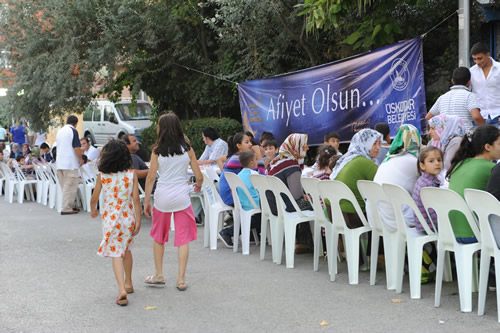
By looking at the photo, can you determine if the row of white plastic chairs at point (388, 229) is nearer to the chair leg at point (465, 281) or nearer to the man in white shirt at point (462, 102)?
the chair leg at point (465, 281)

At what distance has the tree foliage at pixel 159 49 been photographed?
14484 millimetres

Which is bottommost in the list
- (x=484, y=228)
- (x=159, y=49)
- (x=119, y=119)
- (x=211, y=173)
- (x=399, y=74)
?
(x=484, y=228)

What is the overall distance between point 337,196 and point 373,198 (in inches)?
17.6

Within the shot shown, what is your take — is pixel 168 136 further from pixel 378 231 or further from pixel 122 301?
pixel 378 231

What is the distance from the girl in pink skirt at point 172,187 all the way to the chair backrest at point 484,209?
262 cm

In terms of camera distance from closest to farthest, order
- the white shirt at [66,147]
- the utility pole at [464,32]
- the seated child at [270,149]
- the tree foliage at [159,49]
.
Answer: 1. the utility pole at [464,32]
2. the seated child at [270,149]
3. the white shirt at [66,147]
4. the tree foliage at [159,49]

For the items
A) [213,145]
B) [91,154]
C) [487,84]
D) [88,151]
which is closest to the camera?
[487,84]

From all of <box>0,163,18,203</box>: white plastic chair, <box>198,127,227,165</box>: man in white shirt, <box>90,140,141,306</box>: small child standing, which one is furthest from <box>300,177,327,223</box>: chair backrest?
<box>0,163,18,203</box>: white plastic chair

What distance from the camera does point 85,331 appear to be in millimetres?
5375

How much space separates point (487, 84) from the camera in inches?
344

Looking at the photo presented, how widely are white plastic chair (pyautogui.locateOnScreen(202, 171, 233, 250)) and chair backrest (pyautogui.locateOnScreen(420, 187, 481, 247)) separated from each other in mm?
3591

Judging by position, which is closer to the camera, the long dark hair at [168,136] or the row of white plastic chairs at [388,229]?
the row of white plastic chairs at [388,229]

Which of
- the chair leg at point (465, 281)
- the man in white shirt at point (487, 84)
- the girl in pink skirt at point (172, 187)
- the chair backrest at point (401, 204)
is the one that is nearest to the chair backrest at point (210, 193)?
the girl in pink skirt at point (172, 187)

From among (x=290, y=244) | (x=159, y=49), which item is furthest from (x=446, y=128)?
(x=159, y=49)
